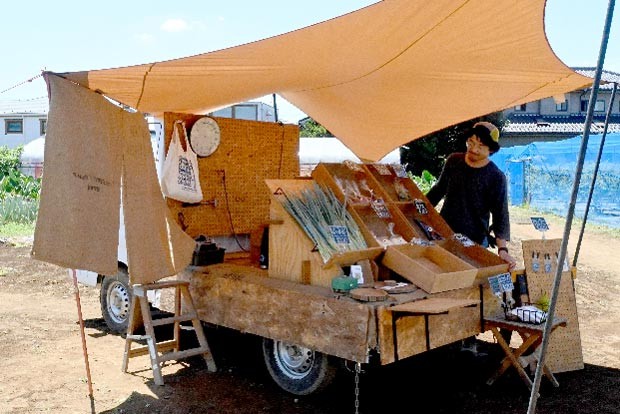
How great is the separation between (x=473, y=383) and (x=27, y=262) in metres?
8.89

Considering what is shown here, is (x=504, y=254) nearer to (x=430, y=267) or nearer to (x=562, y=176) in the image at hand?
(x=430, y=267)

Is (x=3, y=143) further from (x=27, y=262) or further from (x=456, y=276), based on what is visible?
(x=456, y=276)

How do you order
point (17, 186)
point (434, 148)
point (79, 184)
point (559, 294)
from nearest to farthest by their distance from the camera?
point (79, 184), point (559, 294), point (17, 186), point (434, 148)

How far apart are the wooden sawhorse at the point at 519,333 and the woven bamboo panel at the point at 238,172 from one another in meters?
3.01

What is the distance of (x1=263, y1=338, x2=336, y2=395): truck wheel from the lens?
4.47 m

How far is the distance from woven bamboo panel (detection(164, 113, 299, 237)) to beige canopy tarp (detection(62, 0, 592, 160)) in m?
0.39

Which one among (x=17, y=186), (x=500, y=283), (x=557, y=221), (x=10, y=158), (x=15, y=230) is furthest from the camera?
(x=10, y=158)

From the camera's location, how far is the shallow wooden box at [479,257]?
476cm

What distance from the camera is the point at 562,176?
62.4 ft

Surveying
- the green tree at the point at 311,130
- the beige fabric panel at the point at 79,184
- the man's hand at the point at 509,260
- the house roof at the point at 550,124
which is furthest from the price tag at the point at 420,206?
the green tree at the point at 311,130

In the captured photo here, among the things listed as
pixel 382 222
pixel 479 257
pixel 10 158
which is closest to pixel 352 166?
pixel 382 222

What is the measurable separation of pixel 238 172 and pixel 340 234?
2501mm

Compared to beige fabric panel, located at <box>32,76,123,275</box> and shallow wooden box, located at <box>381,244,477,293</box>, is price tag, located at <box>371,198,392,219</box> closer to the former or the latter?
shallow wooden box, located at <box>381,244,477,293</box>

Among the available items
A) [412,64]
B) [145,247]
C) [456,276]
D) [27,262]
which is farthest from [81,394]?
[27,262]
